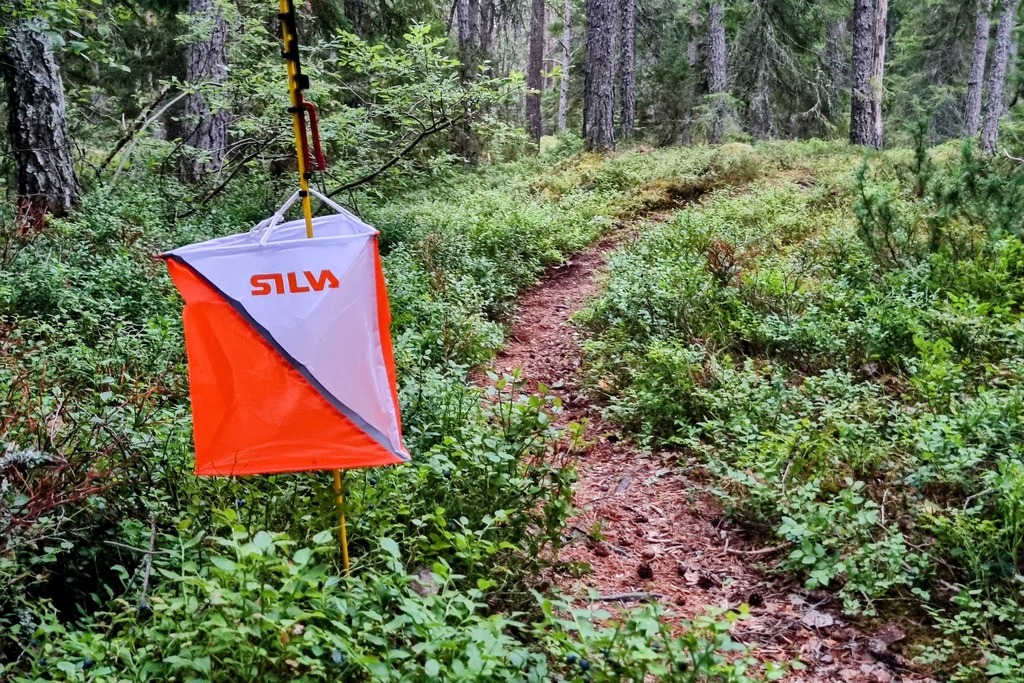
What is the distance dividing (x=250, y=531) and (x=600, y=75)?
15.5 meters

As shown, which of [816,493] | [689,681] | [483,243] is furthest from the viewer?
[483,243]

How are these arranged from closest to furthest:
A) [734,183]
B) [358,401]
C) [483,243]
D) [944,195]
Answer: [358,401]
[944,195]
[483,243]
[734,183]

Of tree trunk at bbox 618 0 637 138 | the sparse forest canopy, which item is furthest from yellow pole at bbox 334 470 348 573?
tree trunk at bbox 618 0 637 138

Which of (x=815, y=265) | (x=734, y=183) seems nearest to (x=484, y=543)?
(x=815, y=265)

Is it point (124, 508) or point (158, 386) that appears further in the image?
point (158, 386)

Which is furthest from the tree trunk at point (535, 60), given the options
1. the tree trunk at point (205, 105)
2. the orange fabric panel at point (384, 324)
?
the orange fabric panel at point (384, 324)

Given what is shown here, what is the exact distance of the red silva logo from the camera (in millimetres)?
2648

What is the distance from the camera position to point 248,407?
2.70 metres

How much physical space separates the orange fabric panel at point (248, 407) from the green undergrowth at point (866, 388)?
2.44 m

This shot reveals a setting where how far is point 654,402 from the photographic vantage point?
534cm

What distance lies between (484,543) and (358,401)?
0.77 meters

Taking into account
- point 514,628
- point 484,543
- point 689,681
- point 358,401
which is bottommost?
point 514,628

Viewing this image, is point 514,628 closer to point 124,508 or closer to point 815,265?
point 124,508

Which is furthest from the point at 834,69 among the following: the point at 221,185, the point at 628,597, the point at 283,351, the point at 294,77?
the point at 283,351
